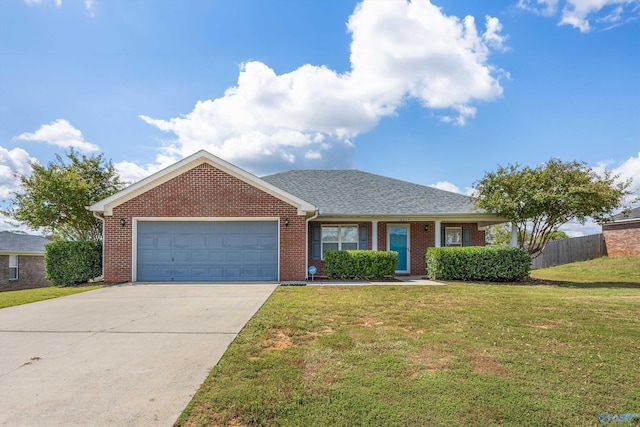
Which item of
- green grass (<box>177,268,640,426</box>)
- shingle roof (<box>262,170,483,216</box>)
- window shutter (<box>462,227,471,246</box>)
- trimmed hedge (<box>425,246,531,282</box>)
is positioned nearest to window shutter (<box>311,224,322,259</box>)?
shingle roof (<box>262,170,483,216</box>)

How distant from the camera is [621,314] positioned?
6523mm

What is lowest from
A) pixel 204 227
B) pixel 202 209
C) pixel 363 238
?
pixel 363 238

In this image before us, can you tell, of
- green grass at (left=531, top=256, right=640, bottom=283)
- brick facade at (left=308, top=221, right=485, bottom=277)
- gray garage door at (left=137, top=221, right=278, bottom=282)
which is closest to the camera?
gray garage door at (left=137, top=221, right=278, bottom=282)

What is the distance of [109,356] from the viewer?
4.29m

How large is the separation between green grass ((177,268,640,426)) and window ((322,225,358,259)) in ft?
26.4

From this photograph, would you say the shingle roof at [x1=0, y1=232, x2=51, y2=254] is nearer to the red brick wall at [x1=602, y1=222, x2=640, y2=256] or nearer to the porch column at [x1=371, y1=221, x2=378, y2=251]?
the porch column at [x1=371, y1=221, x2=378, y2=251]

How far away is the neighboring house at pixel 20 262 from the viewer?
21.8m

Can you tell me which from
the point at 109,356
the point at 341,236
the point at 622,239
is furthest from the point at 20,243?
the point at 622,239

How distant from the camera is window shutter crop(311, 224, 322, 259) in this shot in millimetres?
14750

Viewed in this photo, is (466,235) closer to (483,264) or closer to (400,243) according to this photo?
(400,243)

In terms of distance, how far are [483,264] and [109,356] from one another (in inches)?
461

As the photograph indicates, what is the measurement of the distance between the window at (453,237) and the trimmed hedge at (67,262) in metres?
14.4

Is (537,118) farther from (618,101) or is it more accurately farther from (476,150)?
(476,150)

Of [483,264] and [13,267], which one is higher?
[483,264]
